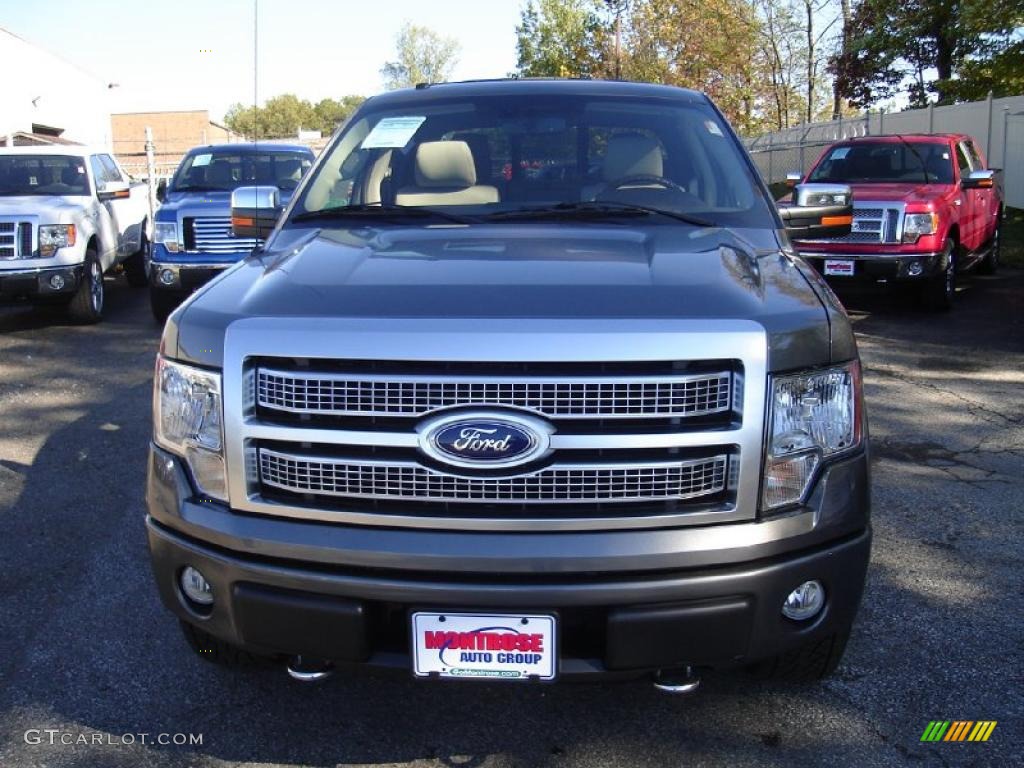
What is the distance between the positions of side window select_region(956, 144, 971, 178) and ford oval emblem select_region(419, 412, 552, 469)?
10.2 meters

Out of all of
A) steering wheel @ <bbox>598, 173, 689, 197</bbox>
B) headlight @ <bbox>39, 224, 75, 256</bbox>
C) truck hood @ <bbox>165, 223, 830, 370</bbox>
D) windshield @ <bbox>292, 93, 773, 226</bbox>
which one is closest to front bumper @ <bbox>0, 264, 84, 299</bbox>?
headlight @ <bbox>39, 224, 75, 256</bbox>

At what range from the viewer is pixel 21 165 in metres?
11.0

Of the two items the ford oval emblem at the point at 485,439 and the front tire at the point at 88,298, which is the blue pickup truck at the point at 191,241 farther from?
the ford oval emblem at the point at 485,439

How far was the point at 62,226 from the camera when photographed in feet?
32.5

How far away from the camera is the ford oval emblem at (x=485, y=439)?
2381mm

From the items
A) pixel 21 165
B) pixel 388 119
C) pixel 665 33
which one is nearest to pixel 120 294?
pixel 21 165

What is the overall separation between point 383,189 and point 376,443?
178 cm

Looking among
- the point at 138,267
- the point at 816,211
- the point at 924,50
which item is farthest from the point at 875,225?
the point at 924,50

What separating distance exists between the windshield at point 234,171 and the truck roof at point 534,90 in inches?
279

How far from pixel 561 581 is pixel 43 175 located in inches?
410

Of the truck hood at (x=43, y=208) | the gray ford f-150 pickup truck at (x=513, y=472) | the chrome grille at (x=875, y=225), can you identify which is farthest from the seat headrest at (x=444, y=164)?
the truck hood at (x=43, y=208)

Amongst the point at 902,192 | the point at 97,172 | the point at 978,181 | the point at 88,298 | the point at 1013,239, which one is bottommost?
the point at 88,298

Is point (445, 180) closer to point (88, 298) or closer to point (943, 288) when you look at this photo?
point (88, 298)

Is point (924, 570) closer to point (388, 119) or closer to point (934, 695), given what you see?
point (934, 695)
